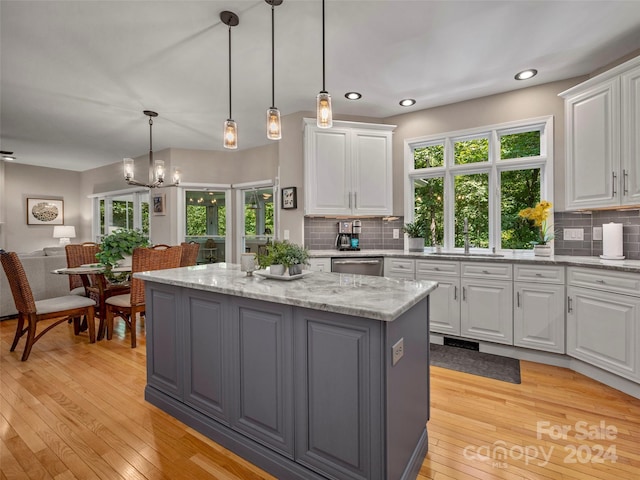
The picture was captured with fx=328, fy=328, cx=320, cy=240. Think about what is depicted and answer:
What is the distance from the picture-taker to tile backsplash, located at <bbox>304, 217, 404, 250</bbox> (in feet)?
14.3

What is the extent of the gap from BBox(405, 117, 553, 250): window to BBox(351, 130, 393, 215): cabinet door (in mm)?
262

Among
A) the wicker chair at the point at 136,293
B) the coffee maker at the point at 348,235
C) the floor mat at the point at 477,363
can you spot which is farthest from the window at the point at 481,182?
the wicker chair at the point at 136,293

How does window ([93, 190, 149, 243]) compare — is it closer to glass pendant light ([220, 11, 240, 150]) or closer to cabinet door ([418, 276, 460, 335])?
glass pendant light ([220, 11, 240, 150])

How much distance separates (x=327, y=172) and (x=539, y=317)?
2719 millimetres

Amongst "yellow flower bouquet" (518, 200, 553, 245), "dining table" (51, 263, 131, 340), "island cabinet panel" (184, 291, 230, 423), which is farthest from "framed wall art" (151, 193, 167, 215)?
"yellow flower bouquet" (518, 200, 553, 245)

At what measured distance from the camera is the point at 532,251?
368 cm

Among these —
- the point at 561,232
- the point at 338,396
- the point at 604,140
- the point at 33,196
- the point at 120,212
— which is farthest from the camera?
the point at 120,212

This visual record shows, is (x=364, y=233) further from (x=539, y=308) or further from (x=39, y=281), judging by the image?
(x=39, y=281)

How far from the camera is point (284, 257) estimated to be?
201cm

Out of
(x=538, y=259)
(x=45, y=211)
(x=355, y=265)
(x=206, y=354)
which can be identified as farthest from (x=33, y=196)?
(x=538, y=259)

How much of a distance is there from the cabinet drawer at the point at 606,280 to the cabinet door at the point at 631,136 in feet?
2.11

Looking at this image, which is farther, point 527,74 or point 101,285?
point 101,285

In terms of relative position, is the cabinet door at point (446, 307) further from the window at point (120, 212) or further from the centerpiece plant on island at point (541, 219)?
the window at point (120, 212)

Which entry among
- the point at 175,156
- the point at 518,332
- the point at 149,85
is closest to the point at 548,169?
the point at 518,332
